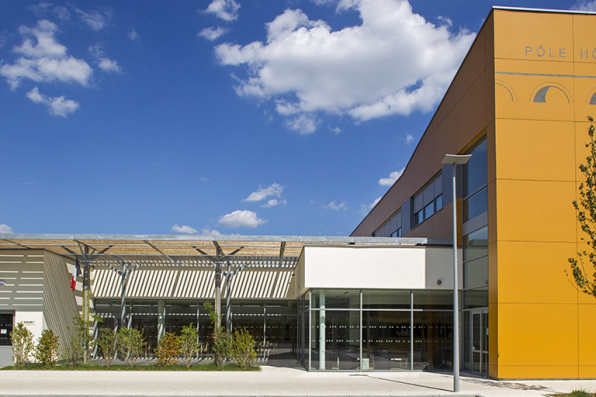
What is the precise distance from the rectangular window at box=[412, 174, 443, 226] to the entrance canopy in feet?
9.43

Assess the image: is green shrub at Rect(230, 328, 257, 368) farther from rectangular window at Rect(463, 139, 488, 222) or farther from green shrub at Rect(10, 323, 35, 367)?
rectangular window at Rect(463, 139, 488, 222)

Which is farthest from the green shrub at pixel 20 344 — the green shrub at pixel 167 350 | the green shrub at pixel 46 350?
the green shrub at pixel 167 350

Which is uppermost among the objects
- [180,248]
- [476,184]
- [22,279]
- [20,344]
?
[476,184]

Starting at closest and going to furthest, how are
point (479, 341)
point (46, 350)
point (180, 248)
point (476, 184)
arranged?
point (479, 341) < point (476, 184) < point (46, 350) < point (180, 248)

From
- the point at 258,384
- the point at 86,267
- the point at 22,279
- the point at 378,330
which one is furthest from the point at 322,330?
the point at 22,279

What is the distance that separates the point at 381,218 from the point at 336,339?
19.8 meters

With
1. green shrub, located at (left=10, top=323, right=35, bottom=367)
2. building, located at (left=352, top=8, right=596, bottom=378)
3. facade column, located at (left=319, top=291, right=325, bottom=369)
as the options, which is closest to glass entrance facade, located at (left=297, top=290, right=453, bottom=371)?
facade column, located at (left=319, top=291, right=325, bottom=369)

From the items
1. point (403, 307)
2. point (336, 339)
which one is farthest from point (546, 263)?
point (336, 339)

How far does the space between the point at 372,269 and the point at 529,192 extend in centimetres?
589

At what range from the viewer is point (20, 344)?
22328 mm

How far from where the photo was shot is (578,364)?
1808 centimetres

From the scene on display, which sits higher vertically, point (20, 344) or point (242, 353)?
point (20, 344)

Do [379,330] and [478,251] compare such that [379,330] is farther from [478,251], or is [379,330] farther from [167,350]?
[167,350]

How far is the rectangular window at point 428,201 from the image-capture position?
82.4 ft
